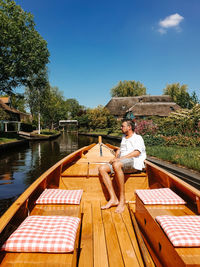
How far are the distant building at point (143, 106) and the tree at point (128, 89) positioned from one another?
26.7ft

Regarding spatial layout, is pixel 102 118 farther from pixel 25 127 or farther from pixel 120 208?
pixel 120 208

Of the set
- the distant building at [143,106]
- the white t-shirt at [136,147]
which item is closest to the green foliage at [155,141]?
the white t-shirt at [136,147]

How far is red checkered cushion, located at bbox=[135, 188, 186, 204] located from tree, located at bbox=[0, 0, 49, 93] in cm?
1639

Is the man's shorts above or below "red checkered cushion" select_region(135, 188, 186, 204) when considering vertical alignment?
above

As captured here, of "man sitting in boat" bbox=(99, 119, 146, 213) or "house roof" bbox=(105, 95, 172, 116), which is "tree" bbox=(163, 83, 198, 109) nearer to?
"house roof" bbox=(105, 95, 172, 116)

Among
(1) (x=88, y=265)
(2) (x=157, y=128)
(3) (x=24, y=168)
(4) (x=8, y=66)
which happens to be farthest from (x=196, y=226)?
(4) (x=8, y=66)

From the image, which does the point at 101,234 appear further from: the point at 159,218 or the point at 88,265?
the point at 159,218

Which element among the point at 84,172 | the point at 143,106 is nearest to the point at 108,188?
the point at 84,172

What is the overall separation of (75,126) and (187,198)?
50596 mm

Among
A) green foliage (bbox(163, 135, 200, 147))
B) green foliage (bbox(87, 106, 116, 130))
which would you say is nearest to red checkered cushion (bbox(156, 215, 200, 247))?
green foliage (bbox(163, 135, 200, 147))

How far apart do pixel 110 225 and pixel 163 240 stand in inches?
44.2

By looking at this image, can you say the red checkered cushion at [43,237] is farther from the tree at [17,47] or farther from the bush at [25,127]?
the bush at [25,127]

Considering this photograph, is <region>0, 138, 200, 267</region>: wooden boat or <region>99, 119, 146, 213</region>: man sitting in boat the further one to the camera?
<region>99, 119, 146, 213</region>: man sitting in boat

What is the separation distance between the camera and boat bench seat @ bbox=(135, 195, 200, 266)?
142 cm
